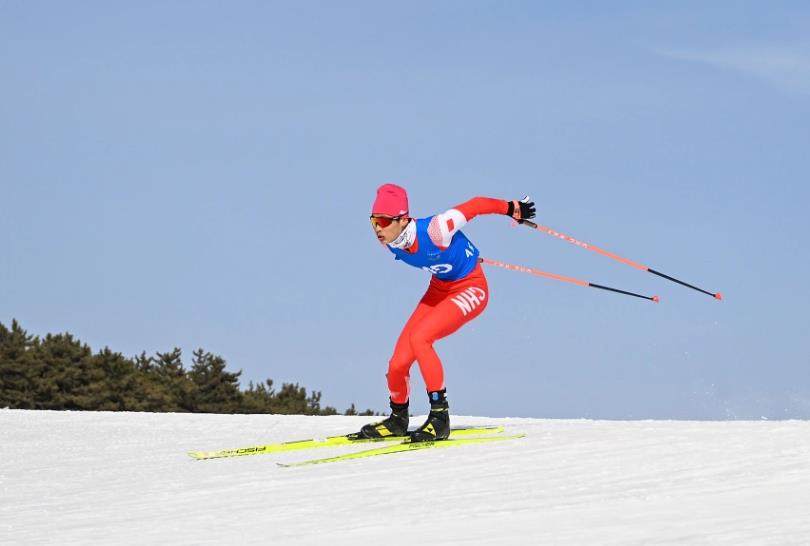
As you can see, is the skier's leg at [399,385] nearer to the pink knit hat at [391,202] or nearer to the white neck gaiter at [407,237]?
the white neck gaiter at [407,237]

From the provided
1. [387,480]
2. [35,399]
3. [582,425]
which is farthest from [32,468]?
[35,399]

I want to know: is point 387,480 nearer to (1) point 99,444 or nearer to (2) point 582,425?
(2) point 582,425

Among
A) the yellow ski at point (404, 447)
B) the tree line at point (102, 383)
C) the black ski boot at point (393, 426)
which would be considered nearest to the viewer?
the yellow ski at point (404, 447)

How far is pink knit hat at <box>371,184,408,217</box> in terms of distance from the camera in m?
8.91

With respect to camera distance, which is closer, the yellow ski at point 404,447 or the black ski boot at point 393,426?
the yellow ski at point 404,447

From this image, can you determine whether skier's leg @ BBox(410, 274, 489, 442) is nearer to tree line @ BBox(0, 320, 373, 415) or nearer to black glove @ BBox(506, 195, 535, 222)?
black glove @ BBox(506, 195, 535, 222)

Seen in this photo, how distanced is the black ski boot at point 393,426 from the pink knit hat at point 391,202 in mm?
1677

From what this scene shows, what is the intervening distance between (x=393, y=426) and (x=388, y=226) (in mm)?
1742

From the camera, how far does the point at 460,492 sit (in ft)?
20.6

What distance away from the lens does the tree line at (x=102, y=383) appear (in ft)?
123

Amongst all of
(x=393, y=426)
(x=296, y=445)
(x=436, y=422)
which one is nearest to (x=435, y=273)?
(x=436, y=422)

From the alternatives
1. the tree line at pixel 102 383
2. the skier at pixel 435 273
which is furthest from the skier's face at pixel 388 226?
the tree line at pixel 102 383

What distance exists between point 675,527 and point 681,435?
11.8ft

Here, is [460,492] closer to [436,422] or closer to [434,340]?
[436,422]
